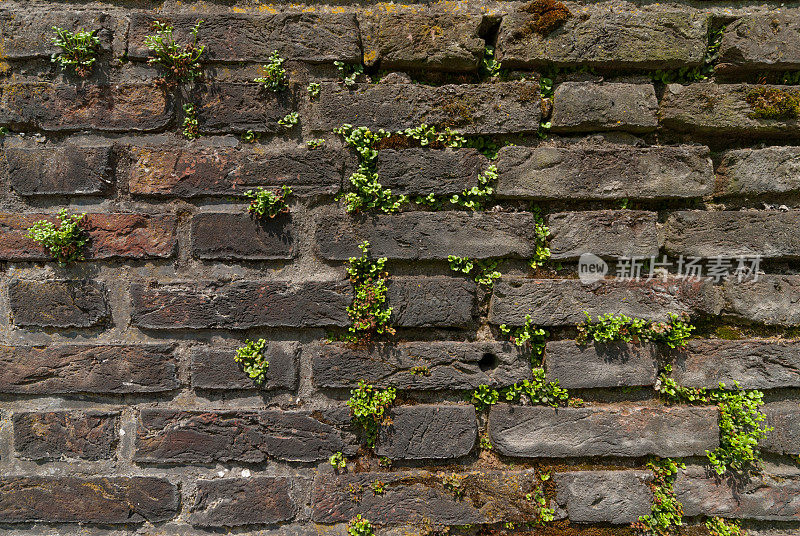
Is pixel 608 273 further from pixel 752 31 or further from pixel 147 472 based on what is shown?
pixel 147 472

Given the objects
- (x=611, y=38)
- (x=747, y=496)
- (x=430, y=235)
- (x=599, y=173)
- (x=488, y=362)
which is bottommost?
(x=747, y=496)

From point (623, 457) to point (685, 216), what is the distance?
0.85m

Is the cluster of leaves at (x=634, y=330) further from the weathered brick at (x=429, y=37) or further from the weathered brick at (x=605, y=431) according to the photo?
the weathered brick at (x=429, y=37)

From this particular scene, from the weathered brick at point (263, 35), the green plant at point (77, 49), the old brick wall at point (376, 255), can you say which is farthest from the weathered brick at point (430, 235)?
the green plant at point (77, 49)

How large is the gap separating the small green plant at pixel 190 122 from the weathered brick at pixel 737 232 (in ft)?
5.41

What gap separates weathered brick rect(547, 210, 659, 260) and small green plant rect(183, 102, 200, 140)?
1245 mm

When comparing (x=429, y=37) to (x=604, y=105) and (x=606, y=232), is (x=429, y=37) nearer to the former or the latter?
(x=604, y=105)

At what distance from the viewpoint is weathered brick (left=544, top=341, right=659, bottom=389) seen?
1354mm

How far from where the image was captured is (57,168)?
1.32 meters

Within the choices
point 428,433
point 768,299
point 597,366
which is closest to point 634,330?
point 597,366

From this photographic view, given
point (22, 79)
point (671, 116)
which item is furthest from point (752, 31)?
point (22, 79)

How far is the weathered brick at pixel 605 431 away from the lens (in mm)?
1349

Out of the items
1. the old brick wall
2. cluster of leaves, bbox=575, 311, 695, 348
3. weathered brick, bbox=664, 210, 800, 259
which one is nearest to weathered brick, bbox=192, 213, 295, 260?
the old brick wall

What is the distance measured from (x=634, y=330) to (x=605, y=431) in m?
0.36
